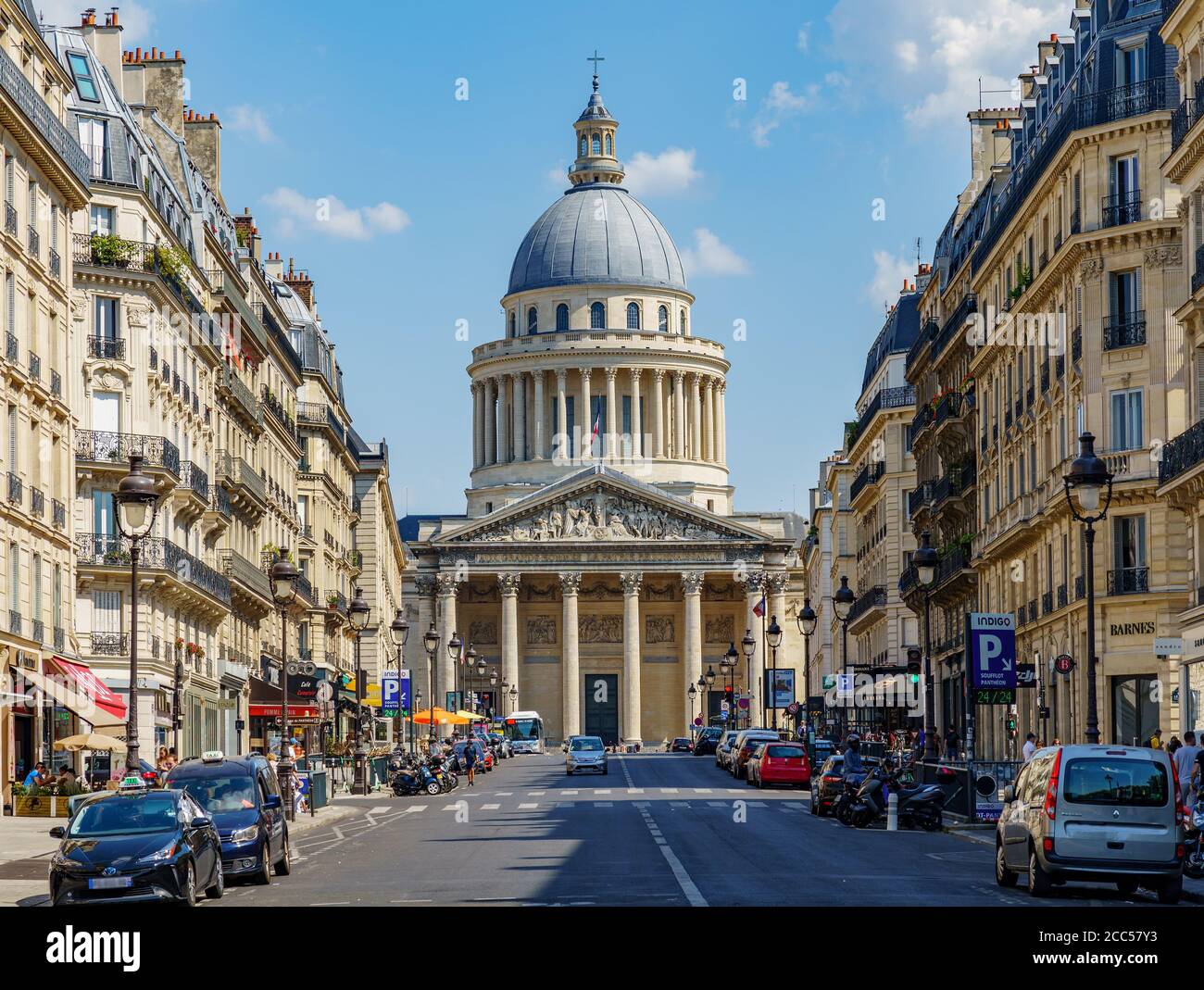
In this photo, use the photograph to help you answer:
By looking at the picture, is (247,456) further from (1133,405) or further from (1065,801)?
(1065,801)

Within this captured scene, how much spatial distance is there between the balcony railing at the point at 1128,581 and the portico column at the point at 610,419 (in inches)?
4780

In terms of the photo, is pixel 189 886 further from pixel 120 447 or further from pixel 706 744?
pixel 706 744

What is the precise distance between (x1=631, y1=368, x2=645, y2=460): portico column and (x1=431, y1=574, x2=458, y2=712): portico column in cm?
2370

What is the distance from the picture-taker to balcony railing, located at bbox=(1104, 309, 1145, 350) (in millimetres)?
49875

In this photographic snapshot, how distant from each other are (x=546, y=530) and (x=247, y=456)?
8034cm

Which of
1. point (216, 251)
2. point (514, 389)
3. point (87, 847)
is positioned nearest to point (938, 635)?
point (216, 251)

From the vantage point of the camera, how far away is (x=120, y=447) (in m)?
54.8

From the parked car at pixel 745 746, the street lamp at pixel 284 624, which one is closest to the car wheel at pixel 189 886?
the street lamp at pixel 284 624

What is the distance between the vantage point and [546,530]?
153 m

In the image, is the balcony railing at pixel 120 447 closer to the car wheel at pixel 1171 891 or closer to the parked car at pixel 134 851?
the parked car at pixel 134 851

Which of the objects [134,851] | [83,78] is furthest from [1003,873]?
[83,78]

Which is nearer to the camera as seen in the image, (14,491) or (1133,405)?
(14,491)

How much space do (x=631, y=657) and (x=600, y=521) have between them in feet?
31.5

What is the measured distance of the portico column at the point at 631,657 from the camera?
153250 mm
